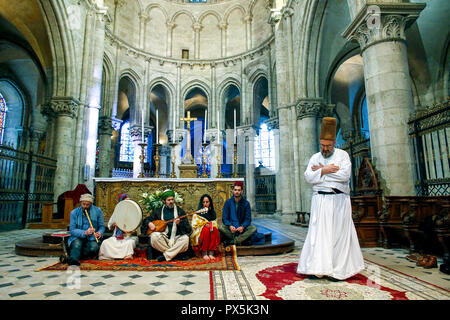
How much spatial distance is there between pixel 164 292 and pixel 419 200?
198 inches

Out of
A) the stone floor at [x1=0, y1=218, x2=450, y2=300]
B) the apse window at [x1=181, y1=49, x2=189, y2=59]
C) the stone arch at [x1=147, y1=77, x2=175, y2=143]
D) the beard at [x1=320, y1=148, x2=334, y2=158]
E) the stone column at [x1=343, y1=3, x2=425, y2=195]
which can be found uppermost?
the apse window at [x1=181, y1=49, x2=189, y2=59]

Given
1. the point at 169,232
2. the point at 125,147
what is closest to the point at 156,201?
the point at 169,232

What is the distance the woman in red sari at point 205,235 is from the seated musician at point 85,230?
168cm

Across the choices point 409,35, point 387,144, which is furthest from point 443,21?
point 387,144

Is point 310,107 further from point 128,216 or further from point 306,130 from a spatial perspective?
point 128,216

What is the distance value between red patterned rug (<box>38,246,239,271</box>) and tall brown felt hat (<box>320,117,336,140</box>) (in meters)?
2.33

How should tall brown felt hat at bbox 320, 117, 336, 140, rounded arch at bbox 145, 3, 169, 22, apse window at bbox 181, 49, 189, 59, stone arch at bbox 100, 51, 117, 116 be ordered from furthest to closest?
apse window at bbox 181, 49, 189, 59 → rounded arch at bbox 145, 3, 169, 22 → stone arch at bbox 100, 51, 117, 116 → tall brown felt hat at bbox 320, 117, 336, 140

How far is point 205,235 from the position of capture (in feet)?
16.5

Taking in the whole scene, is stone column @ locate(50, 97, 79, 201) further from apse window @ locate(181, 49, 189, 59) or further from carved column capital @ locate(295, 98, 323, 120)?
apse window @ locate(181, 49, 189, 59)

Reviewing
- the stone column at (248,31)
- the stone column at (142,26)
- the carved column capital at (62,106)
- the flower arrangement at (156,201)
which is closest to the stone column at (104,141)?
the carved column capital at (62,106)

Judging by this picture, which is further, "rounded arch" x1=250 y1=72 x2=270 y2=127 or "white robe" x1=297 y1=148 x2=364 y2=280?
"rounded arch" x1=250 y1=72 x2=270 y2=127

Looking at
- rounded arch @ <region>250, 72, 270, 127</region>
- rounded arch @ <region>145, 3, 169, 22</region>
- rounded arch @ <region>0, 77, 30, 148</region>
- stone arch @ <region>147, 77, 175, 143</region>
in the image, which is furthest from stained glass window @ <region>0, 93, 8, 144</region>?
rounded arch @ <region>250, 72, 270, 127</region>

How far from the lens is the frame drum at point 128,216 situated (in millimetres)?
5047

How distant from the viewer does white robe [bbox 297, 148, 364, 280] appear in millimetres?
3570
